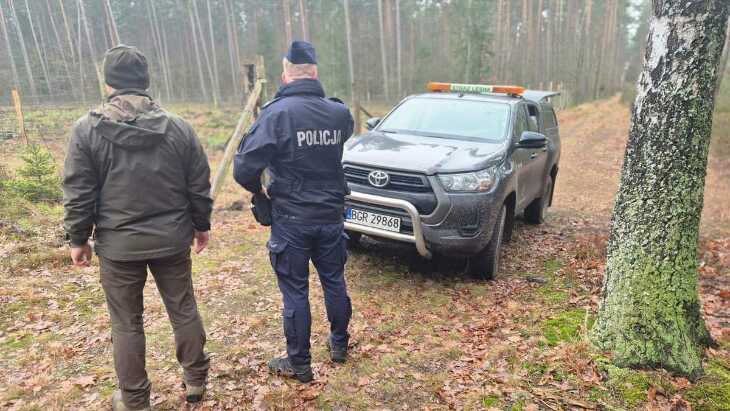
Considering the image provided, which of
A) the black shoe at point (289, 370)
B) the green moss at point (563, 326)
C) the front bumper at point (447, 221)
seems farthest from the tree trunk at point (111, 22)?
the green moss at point (563, 326)

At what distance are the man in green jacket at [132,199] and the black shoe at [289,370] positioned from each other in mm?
813

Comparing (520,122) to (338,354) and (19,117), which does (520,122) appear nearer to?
(338,354)

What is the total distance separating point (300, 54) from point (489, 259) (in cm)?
304

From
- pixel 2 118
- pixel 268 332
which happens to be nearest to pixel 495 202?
pixel 268 332

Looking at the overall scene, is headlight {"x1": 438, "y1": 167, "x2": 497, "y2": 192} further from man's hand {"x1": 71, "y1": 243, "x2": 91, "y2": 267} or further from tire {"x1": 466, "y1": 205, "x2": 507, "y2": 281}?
man's hand {"x1": 71, "y1": 243, "x2": 91, "y2": 267}

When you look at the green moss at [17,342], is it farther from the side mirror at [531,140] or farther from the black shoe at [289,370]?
the side mirror at [531,140]

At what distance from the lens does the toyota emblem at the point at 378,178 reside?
4590 mm

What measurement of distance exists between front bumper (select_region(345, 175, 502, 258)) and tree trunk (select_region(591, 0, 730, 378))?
1390 millimetres

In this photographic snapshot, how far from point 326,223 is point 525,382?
5.71 ft

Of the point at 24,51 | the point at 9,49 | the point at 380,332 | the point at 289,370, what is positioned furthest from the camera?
the point at 24,51

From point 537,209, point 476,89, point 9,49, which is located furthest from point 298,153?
point 9,49

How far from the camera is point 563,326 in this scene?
389 cm

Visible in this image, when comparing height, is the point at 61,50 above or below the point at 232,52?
above

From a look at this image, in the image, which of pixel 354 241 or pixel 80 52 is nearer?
pixel 354 241
